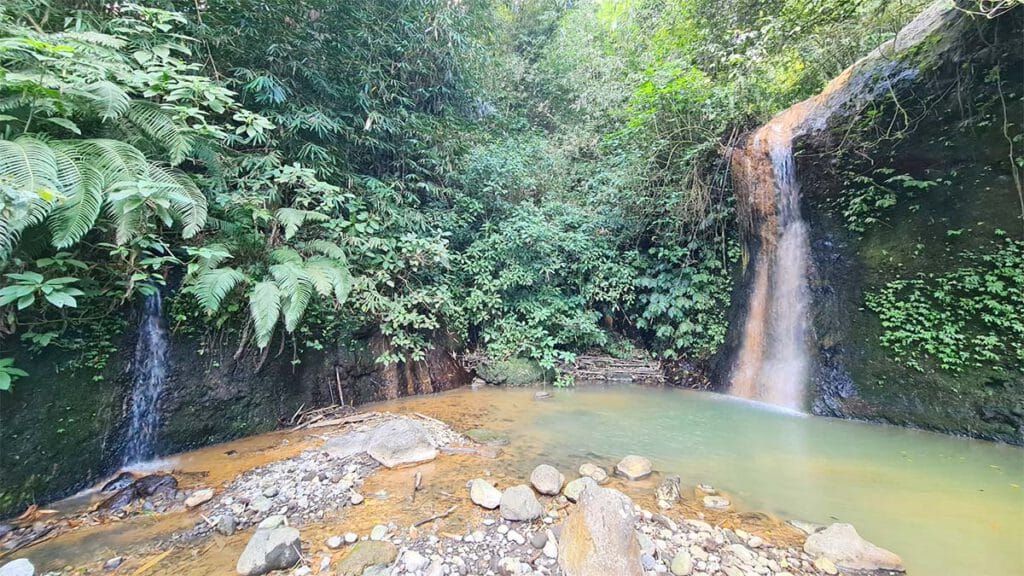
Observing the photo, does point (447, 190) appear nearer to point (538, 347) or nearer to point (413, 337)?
point (413, 337)

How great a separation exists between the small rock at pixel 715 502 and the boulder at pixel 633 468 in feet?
1.62

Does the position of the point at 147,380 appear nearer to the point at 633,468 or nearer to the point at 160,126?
the point at 160,126

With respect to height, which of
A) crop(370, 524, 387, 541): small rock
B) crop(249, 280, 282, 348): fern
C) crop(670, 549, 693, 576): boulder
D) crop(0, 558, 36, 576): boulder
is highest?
crop(249, 280, 282, 348): fern

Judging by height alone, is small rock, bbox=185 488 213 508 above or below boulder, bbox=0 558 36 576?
below

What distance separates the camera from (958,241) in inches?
171

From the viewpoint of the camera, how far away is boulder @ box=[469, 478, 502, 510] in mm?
2627

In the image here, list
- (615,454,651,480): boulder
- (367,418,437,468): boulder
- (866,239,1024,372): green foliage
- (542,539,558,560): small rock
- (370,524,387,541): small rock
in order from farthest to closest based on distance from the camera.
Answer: (866,239,1024,372): green foliage → (367,418,437,468): boulder → (615,454,651,480): boulder → (370,524,387,541): small rock → (542,539,558,560): small rock

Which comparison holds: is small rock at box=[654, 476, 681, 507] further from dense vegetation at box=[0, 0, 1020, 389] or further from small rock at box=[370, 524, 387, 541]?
dense vegetation at box=[0, 0, 1020, 389]

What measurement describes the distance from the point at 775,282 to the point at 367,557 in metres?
6.37

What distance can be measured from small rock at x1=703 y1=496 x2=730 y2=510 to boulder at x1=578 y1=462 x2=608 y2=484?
0.73 m

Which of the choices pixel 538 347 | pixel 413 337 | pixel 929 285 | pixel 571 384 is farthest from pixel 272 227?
pixel 929 285

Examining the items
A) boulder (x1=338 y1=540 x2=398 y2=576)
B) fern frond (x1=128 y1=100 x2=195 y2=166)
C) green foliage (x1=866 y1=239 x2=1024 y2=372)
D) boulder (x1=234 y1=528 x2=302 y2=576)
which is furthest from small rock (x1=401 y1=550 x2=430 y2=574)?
green foliage (x1=866 y1=239 x2=1024 y2=372)

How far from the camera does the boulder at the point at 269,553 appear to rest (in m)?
1.96

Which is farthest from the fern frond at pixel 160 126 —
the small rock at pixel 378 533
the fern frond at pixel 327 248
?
the small rock at pixel 378 533
